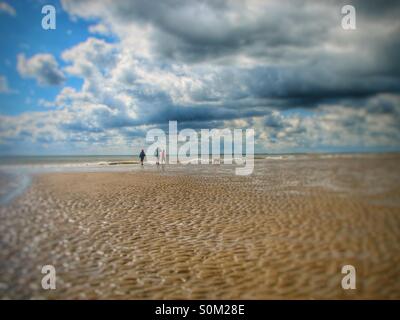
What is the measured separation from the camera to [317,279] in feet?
22.7

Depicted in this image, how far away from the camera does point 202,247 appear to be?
930 cm

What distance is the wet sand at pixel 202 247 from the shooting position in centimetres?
661

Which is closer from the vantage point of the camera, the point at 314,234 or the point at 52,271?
the point at 52,271

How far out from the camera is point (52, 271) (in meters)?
7.36

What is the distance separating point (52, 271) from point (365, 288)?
25.4 feet

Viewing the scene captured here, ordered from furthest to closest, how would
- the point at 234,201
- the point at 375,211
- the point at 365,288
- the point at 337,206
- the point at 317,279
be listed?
the point at 234,201 < the point at 337,206 < the point at 375,211 < the point at 317,279 < the point at 365,288

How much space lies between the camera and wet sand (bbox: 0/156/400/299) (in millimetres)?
6613

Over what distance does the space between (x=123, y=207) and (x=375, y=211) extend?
41.6 feet
